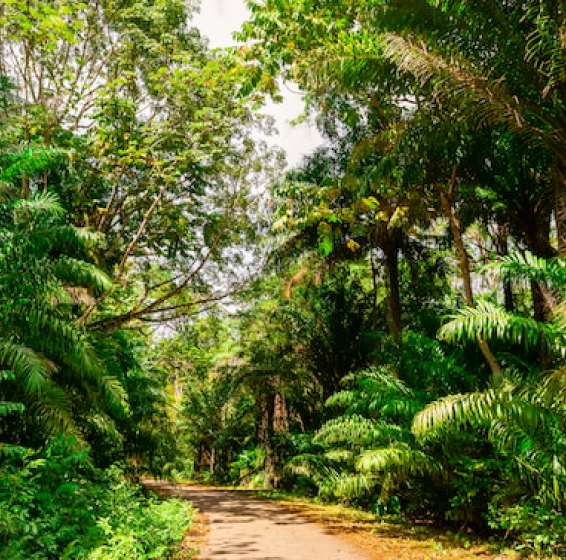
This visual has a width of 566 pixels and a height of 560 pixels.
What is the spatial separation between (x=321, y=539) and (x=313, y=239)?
7646mm

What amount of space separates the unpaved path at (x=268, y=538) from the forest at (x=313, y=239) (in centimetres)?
88

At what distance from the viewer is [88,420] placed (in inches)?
423

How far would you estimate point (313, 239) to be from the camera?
14844 mm

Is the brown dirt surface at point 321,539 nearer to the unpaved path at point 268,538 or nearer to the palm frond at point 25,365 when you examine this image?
the unpaved path at point 268,538

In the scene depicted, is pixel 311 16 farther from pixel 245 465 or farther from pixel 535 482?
pixel 245 465

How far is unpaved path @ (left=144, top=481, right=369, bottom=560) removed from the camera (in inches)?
321

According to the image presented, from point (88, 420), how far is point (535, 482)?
784 centimetres

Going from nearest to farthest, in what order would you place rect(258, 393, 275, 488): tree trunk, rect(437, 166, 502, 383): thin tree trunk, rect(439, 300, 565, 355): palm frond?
1. rect(439, 300, 565, 355): palm frond
2. rect(437, 166, 502, 383): thin tree trunk
3. rect(258, 393, 275, 488): tree trunk

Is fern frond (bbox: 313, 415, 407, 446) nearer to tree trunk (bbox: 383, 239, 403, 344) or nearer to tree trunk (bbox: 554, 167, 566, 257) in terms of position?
tree trunk (bbox: 383, 239, 403, 344)

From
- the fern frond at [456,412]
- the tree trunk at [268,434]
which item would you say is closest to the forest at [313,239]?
the fern frond at [456,412]

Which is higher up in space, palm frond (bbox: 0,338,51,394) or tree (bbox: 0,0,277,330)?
tree (bbox: 0,0,277,330)

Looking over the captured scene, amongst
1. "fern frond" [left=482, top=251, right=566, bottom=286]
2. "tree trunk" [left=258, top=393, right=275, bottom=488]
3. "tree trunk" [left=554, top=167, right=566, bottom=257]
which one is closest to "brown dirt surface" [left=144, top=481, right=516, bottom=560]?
"fern frond" [left=482, top=251, right=566, bottom=286]

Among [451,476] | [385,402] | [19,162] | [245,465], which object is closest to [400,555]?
[451,476]

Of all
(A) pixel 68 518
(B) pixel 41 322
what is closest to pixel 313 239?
(B) pixel 41 322
